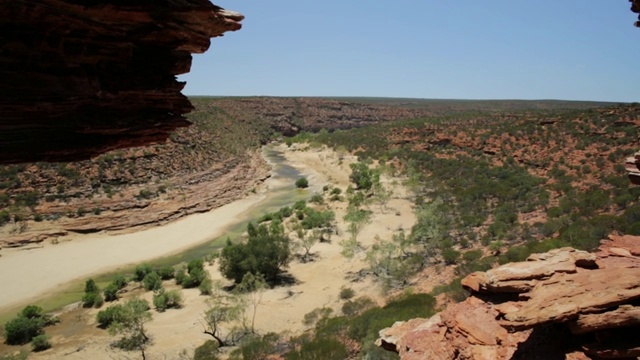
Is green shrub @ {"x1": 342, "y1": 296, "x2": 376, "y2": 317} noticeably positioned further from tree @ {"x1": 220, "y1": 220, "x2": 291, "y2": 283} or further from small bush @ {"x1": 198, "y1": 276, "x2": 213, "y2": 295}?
small bush @ {"x1": 198, "y1": 276, "x2": 213, "y2": 295}

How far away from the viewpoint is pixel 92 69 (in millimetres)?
7016

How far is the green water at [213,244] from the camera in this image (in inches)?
892

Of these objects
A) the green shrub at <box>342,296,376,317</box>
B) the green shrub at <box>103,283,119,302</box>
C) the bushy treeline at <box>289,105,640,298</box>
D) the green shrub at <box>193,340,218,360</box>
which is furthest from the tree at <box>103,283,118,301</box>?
the bushy treeline at <box>289,105,640,298</box>

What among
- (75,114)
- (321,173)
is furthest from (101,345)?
(321,173)

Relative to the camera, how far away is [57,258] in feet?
90.7

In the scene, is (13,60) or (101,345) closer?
(13,60)

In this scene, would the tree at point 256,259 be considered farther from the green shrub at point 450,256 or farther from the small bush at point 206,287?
the green shrub at point 450,256

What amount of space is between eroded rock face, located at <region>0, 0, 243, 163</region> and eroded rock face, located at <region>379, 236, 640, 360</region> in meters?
7.27

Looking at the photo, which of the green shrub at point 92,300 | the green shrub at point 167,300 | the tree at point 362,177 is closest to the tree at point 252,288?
the green shrub at point 167,300

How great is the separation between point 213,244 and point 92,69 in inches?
1032

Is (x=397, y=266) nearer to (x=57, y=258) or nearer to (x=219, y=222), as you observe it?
(x=219, y=222)

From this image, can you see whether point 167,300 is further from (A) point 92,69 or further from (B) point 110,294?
(A) point 92,69

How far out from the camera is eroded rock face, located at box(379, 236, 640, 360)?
22.3ft

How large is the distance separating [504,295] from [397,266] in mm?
13289
